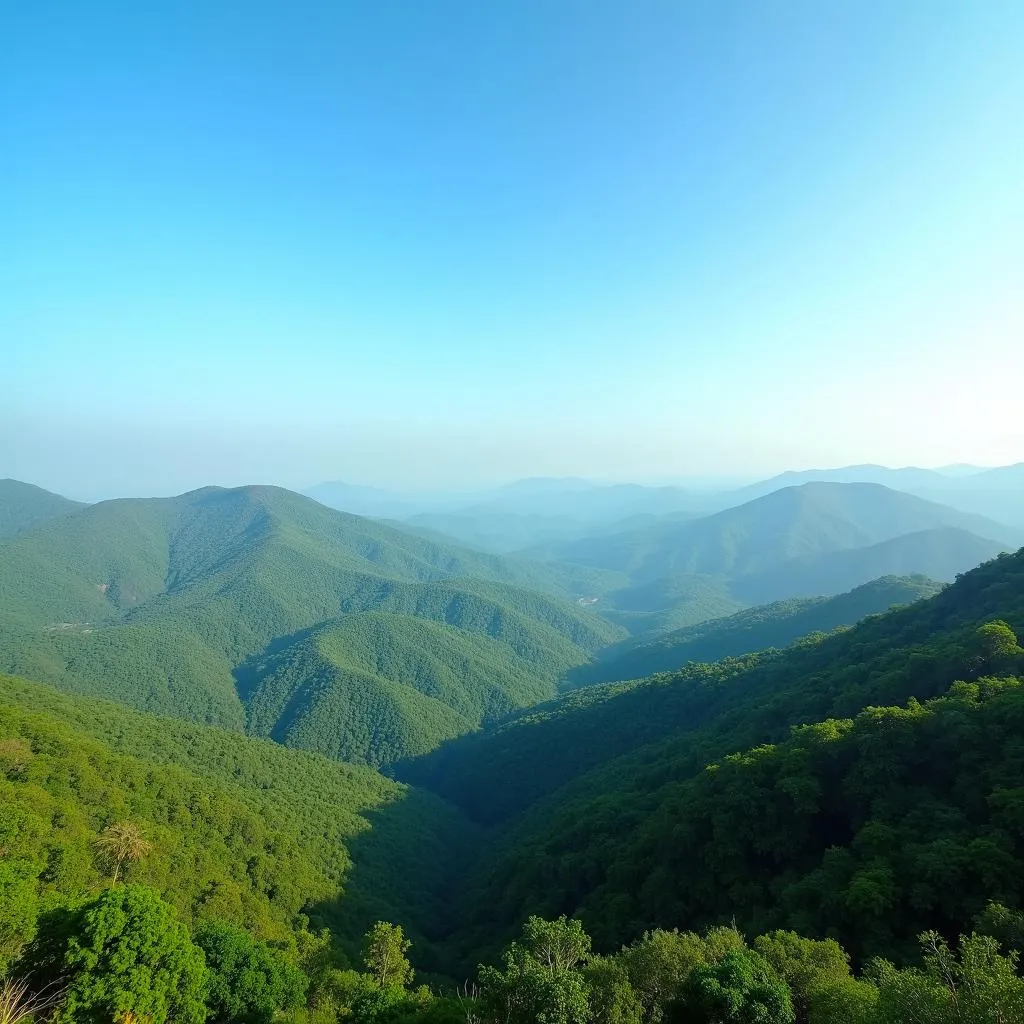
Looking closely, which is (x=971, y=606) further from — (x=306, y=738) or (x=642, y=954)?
(x=306, y=738)

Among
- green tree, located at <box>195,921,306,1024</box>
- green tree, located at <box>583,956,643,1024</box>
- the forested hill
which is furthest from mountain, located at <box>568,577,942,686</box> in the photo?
green tree, located at <box>195,921,306,1024</box>

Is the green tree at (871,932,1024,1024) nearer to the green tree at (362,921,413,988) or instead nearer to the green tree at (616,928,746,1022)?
the green tree at (616,928,746,1022)

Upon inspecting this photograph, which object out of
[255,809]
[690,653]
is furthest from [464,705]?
[255,809]

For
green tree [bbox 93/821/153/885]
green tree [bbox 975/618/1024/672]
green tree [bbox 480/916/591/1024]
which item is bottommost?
green tree [bbox 93/821/153/885]

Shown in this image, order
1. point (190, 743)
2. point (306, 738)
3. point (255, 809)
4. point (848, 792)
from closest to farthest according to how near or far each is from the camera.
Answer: point (848, 792)
point (255, 809)
point (190, 743)
point (306, 738)

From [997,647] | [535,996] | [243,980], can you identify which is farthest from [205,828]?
[997,647]

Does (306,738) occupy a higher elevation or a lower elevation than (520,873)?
lower

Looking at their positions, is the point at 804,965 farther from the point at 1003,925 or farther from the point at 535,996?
the point at 535,996
